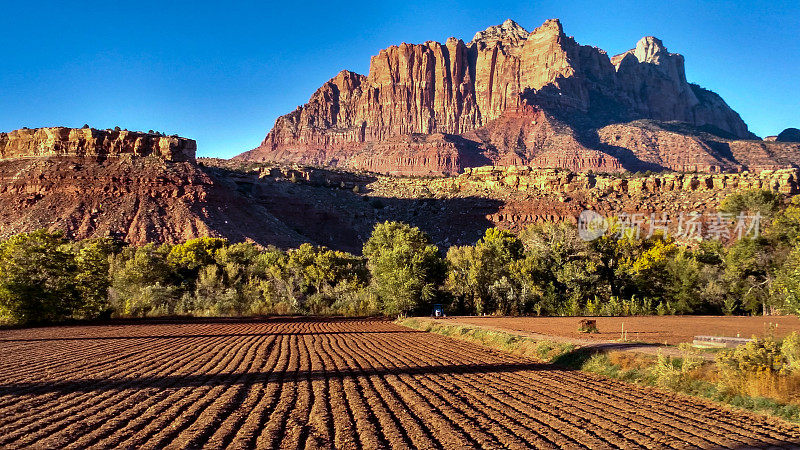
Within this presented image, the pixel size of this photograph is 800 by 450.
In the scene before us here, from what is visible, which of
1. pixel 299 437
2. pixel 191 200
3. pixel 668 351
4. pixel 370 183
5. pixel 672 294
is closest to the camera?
pixel 299 437

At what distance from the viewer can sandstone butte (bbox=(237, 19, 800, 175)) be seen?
405 ft

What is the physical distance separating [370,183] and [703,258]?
6954 centimetres

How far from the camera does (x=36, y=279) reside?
28.1m

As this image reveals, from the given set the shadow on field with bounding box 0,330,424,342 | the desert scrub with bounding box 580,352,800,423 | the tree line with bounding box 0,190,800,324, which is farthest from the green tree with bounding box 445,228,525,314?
the desert scrub with bounding box 580,352,800,423

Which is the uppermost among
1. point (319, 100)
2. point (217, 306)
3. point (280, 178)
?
point (319, 100)

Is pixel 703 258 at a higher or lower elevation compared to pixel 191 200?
lower

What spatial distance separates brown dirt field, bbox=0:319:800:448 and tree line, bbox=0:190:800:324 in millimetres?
14731

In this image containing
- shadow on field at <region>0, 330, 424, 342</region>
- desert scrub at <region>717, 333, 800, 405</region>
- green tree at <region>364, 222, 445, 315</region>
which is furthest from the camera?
green tree at <region>364, 222, 445, 315</region>

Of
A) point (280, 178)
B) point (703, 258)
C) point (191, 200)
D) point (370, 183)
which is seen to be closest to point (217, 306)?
point (191, 200)

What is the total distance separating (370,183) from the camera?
323 ft

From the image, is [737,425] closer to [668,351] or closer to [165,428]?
[668,351]

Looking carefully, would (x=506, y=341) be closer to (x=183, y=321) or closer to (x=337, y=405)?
(x=337, y=405)

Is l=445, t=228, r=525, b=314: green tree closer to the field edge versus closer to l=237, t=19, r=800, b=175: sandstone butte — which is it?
the field edge

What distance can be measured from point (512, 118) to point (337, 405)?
151086 millimetres
